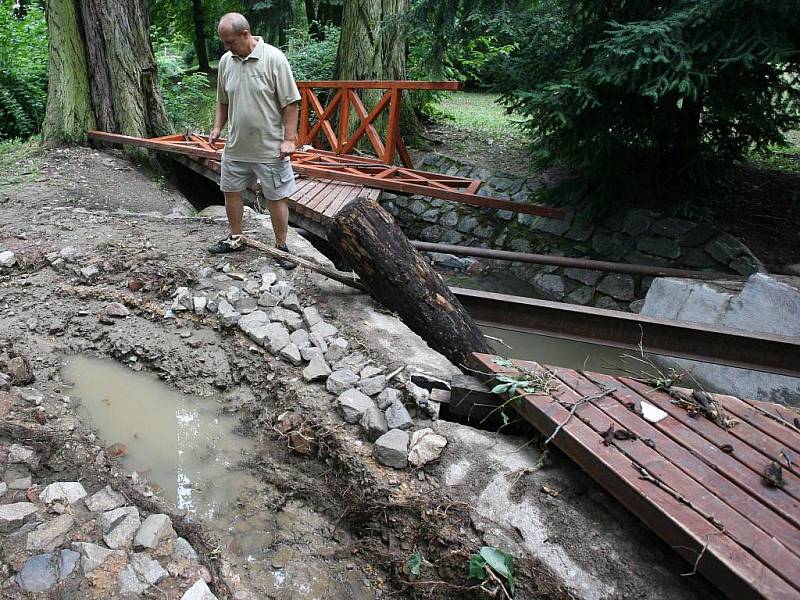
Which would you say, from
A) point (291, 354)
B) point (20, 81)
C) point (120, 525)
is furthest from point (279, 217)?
point (20, 81)

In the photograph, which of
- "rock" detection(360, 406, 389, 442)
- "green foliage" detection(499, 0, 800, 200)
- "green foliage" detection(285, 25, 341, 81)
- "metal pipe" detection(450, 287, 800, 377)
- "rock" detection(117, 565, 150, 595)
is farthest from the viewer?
"green foliage" detection(285, 25, 341, 81)

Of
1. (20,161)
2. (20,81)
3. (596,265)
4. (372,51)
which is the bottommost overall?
(596,265)

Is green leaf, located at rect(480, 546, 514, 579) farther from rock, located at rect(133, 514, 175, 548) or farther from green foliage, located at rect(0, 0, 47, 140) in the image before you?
green foliage, located at rect(0, 0, 47, 140)

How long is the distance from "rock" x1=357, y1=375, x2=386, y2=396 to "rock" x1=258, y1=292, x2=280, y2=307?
1136 millimetres

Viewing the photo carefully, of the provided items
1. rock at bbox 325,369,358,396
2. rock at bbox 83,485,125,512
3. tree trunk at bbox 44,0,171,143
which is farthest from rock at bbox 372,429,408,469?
tree trunk at bbox 44,0,171,143

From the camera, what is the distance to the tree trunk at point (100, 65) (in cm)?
754

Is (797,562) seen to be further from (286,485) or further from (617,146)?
(617,146)

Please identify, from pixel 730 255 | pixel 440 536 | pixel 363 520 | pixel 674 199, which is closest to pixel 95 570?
pixel 363 520

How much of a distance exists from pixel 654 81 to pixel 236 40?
3.56m

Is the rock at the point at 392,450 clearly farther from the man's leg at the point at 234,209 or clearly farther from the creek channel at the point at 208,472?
the man's leg at the point at 234,209

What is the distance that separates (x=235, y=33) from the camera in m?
3.68

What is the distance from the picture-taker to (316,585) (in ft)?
7.14

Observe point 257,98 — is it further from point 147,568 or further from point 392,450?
point 147,568

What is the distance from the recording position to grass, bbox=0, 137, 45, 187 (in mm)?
6367
